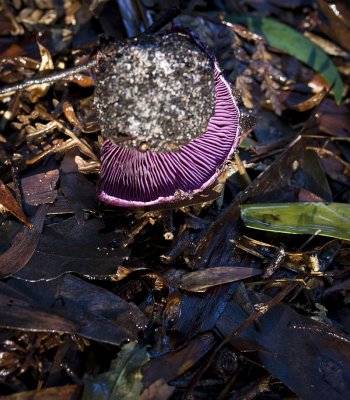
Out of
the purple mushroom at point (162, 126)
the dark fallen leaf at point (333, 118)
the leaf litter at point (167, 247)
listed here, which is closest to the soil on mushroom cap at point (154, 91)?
the purple mushroom at point (162, 126)

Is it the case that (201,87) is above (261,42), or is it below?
above

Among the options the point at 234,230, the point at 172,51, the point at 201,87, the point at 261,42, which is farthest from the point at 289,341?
the point at 261,42

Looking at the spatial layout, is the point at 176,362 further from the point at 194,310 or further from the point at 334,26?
the point at 334,26

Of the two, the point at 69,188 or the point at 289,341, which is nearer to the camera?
the point at 289,341

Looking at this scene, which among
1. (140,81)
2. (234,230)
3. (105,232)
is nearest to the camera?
(140,81)

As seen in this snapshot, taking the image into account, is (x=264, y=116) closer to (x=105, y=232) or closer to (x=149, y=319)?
(x=105, y=232)

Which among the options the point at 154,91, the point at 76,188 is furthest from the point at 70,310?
the point at 154,91

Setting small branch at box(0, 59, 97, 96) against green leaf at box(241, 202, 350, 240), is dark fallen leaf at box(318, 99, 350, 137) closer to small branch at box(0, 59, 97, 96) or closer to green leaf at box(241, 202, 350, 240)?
green leaf at box(241, 202, 350, 240)
